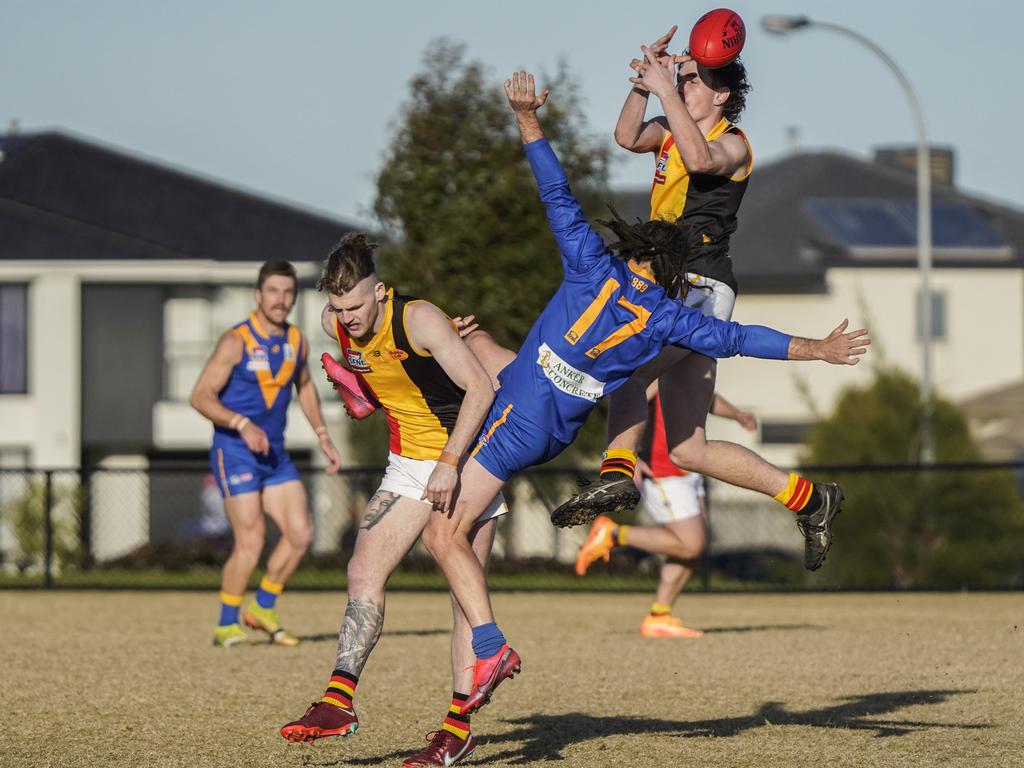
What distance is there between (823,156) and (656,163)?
146 ft

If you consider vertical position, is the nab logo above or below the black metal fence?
above

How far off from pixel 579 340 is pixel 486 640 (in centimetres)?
122

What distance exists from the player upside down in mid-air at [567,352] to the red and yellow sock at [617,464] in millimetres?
557

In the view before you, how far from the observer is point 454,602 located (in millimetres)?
7047

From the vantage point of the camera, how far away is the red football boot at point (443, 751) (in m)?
6.61

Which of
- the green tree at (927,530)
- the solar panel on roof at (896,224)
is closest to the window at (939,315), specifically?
the solar panel on roof at (896,224)

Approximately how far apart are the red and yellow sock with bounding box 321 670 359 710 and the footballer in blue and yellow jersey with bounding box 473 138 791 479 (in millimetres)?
984

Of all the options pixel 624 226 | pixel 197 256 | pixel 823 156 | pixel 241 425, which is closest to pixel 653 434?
pixel 241 425

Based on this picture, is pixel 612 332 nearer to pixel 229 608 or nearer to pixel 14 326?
pixel 229 608

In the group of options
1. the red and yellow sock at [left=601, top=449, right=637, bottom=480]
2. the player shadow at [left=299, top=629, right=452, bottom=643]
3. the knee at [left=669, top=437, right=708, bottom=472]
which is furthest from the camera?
the player shadow at [left=299, top=629, right=452, bottom=643]

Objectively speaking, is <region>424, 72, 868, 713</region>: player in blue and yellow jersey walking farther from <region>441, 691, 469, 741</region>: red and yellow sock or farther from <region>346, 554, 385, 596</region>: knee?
<region>346, 554, 385, 596</region>: knee

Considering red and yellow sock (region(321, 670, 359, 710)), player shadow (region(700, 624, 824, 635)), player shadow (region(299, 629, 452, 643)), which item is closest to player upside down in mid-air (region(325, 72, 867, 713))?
red and yellow sock (region(321, 670, 359, 710))

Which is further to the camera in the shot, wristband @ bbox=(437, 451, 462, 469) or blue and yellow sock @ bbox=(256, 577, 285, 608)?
blue and yellow sock @ bbox=(256, 577, 285, 608)

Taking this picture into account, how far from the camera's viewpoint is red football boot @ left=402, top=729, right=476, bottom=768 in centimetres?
661
